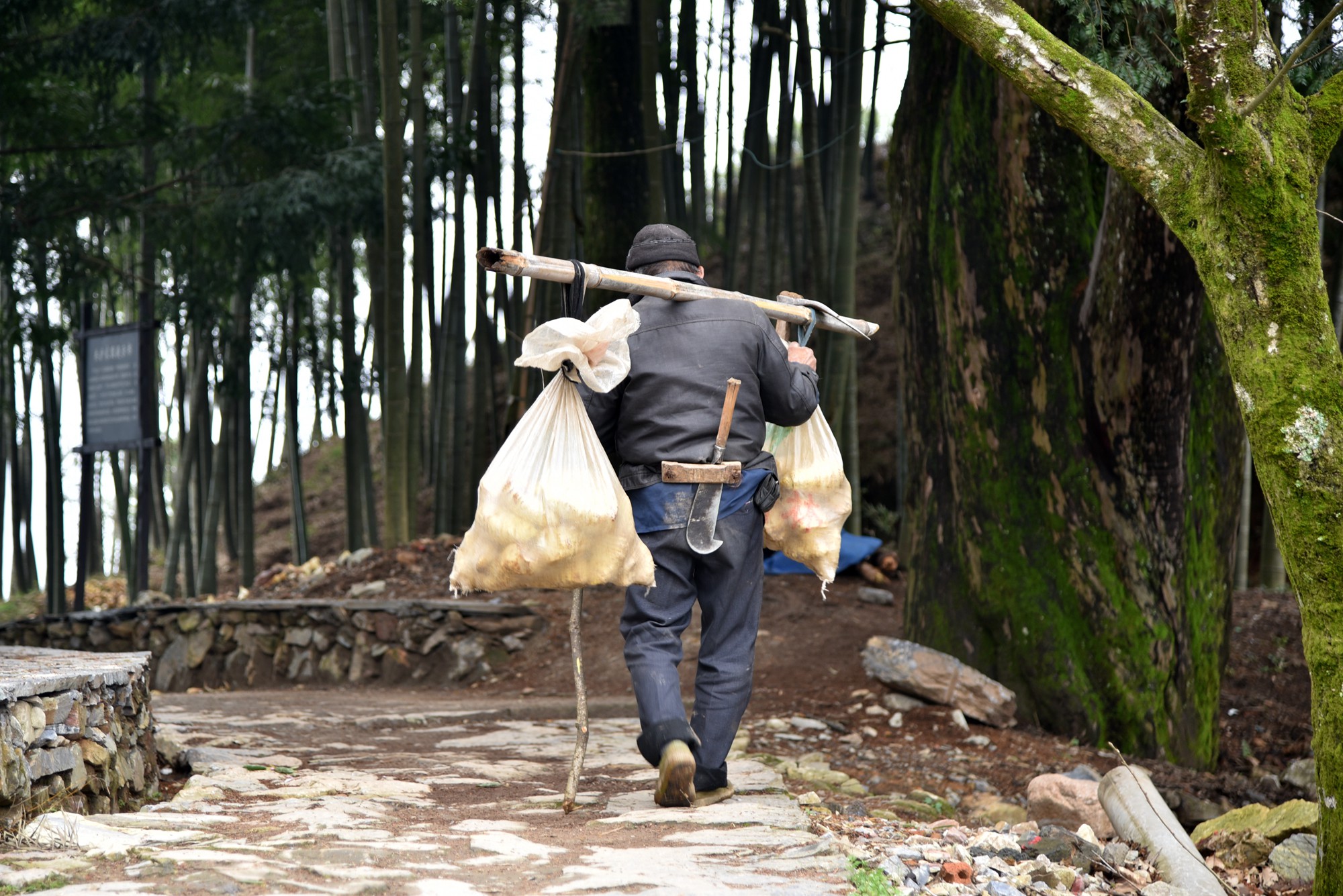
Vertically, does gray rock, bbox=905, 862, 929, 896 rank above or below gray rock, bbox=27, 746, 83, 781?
below

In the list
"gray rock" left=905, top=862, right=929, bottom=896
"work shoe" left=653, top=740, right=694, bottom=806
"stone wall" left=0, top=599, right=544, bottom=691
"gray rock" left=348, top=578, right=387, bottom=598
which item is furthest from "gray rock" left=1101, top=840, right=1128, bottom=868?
"gray rock" left=348, top=578, right=387, bottom=598

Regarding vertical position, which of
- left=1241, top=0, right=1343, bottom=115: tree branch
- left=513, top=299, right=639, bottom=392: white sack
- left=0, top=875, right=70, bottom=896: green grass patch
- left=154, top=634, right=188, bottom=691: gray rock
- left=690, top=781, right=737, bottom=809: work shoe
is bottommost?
left=154, top=634, right=188, bottom=691: gray rock

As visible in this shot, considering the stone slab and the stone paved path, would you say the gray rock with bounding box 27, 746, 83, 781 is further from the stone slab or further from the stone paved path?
the stone paved path

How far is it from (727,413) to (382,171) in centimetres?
638

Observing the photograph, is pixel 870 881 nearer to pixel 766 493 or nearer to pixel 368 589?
pixel 766 493

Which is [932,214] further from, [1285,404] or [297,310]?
[297,310]

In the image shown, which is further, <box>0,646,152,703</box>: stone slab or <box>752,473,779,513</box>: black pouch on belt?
<box>752,473,779,513</box>: black pouch on belt

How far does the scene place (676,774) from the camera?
3031 millimetres

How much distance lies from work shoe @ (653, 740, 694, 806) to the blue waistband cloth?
58 centimetres

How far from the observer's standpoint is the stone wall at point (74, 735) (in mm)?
2809

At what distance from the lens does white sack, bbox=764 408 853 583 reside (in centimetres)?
361

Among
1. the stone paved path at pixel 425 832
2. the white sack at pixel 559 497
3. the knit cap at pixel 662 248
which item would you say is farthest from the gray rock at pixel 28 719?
the knit cap at pixel 662 248

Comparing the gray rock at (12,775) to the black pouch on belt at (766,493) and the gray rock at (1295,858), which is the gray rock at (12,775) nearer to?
the black pouch on belt at (766,493)

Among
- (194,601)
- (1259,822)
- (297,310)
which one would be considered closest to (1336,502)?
(1259,822)
